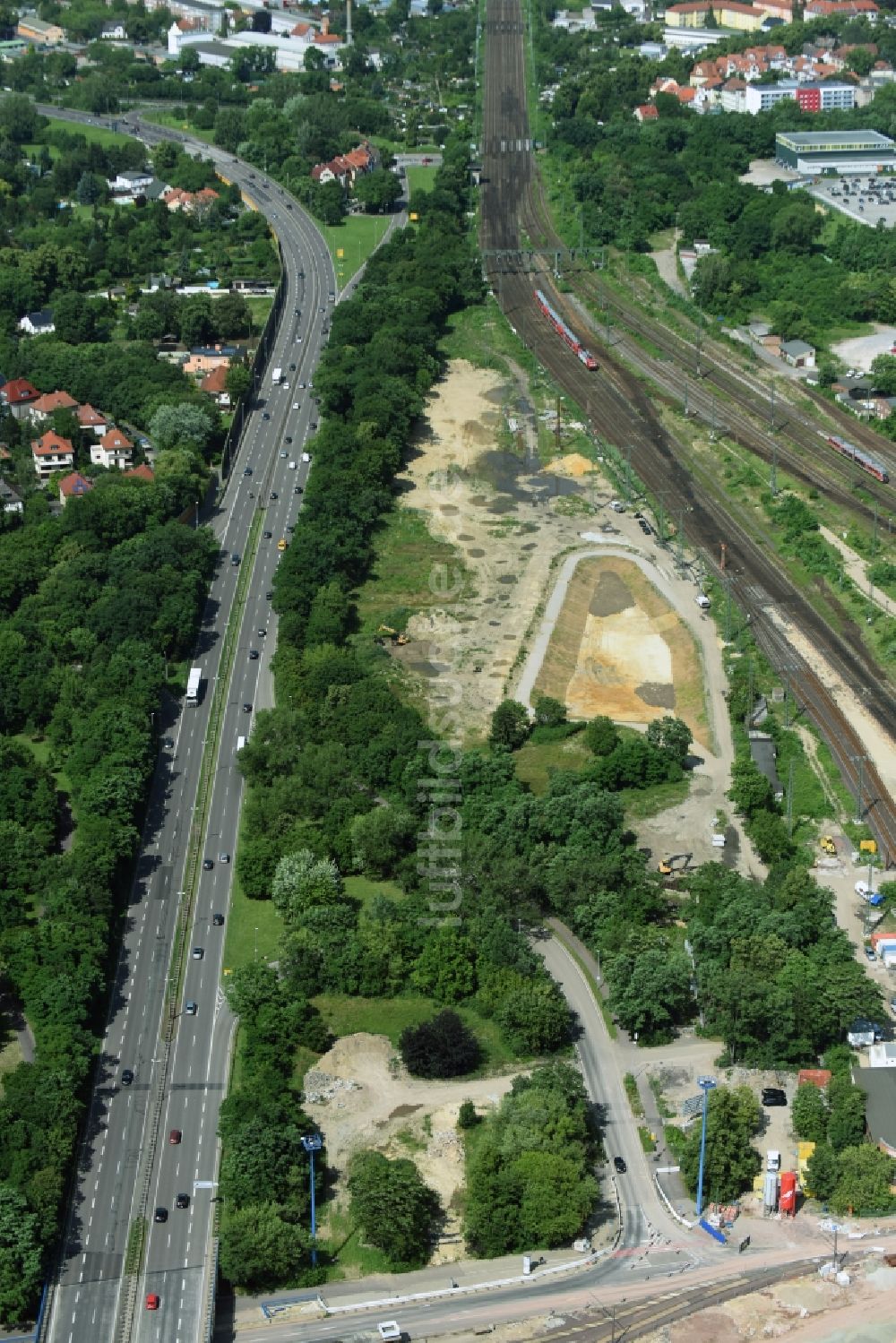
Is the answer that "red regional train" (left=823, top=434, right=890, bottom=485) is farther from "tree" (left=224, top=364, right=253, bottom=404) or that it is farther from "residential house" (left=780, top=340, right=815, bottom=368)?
"tree" (left=224, top=364, right=253, bottom=404)

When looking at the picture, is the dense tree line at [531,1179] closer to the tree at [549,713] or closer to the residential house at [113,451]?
the tree at [549,713]

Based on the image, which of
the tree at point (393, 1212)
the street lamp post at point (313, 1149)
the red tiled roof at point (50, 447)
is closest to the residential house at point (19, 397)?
the red tiled roof at point (50, 447)

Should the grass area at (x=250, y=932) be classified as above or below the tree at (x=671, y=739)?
below

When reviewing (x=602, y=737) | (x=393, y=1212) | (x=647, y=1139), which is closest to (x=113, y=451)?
(x=602, y=737)

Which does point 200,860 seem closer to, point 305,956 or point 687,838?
point 305,956

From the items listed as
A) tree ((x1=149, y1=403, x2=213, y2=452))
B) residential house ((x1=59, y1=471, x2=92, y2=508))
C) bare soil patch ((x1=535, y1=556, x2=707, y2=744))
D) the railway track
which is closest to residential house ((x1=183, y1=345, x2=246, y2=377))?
tree ((x1=149, y1=403, x2=213, y2=452))

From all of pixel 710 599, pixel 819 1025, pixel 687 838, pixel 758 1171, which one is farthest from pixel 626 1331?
pixel 710 599
